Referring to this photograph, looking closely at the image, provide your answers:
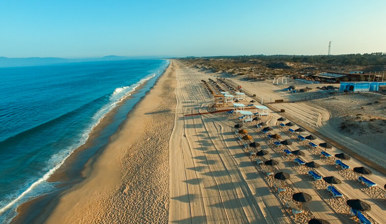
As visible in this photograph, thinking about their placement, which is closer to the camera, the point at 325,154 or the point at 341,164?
the point at 341,164

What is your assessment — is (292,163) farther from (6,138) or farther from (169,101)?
(6,138)

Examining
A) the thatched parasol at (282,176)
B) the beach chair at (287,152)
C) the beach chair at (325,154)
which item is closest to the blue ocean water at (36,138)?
the thatched parasol at (282,176)

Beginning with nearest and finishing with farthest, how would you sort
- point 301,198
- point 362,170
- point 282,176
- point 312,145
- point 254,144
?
point 301,198 < point 282,176 < point 362,170 < point 312,145 < point 254,144

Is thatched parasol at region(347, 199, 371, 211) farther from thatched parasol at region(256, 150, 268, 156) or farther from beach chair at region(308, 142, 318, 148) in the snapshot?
beach chair at region(308, 142, 318, 148)

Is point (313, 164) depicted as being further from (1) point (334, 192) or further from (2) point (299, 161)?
(1) point (334, 192)

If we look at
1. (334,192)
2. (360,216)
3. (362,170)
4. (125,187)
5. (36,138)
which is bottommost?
(125,187)

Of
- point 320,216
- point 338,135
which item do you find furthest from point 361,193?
point 338,135

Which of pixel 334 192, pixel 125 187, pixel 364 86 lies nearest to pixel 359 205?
pixel 334 192
